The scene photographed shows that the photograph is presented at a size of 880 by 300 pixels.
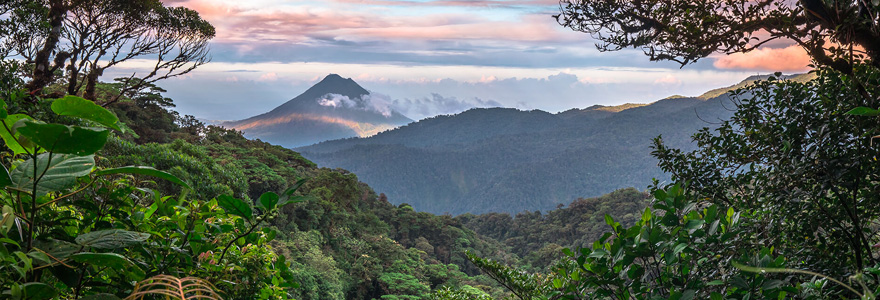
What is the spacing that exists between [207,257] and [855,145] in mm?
2036

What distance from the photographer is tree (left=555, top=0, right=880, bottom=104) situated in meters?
2.11

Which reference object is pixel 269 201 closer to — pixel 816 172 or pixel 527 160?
pixel 816 172

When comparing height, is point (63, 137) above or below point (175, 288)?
above

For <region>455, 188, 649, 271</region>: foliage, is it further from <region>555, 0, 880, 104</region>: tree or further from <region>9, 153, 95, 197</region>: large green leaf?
<region>9, 153, 95, 197</region>: large green leaf

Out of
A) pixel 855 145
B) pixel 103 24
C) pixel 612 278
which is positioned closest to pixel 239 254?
pixel 612 278

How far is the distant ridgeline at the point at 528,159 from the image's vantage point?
76562mm

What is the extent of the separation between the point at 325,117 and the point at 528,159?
44.4 meters

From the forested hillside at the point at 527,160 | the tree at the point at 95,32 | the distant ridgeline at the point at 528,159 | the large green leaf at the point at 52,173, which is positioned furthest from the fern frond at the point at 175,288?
the forested hillside at the point at 527,160

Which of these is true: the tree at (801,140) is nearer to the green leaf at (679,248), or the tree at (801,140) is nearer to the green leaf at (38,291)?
the green leaf at (679,248)

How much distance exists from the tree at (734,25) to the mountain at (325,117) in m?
84.7

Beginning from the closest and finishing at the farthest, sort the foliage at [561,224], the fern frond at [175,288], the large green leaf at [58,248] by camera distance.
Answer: the fern frond at [175,288]
the large green leaf at [58,248]
the foliage at [561,224]

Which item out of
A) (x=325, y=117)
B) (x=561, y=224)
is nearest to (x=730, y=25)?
(x=561, y=224)

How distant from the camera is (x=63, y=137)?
0.57m

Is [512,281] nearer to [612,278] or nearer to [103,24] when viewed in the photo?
[612,278]
